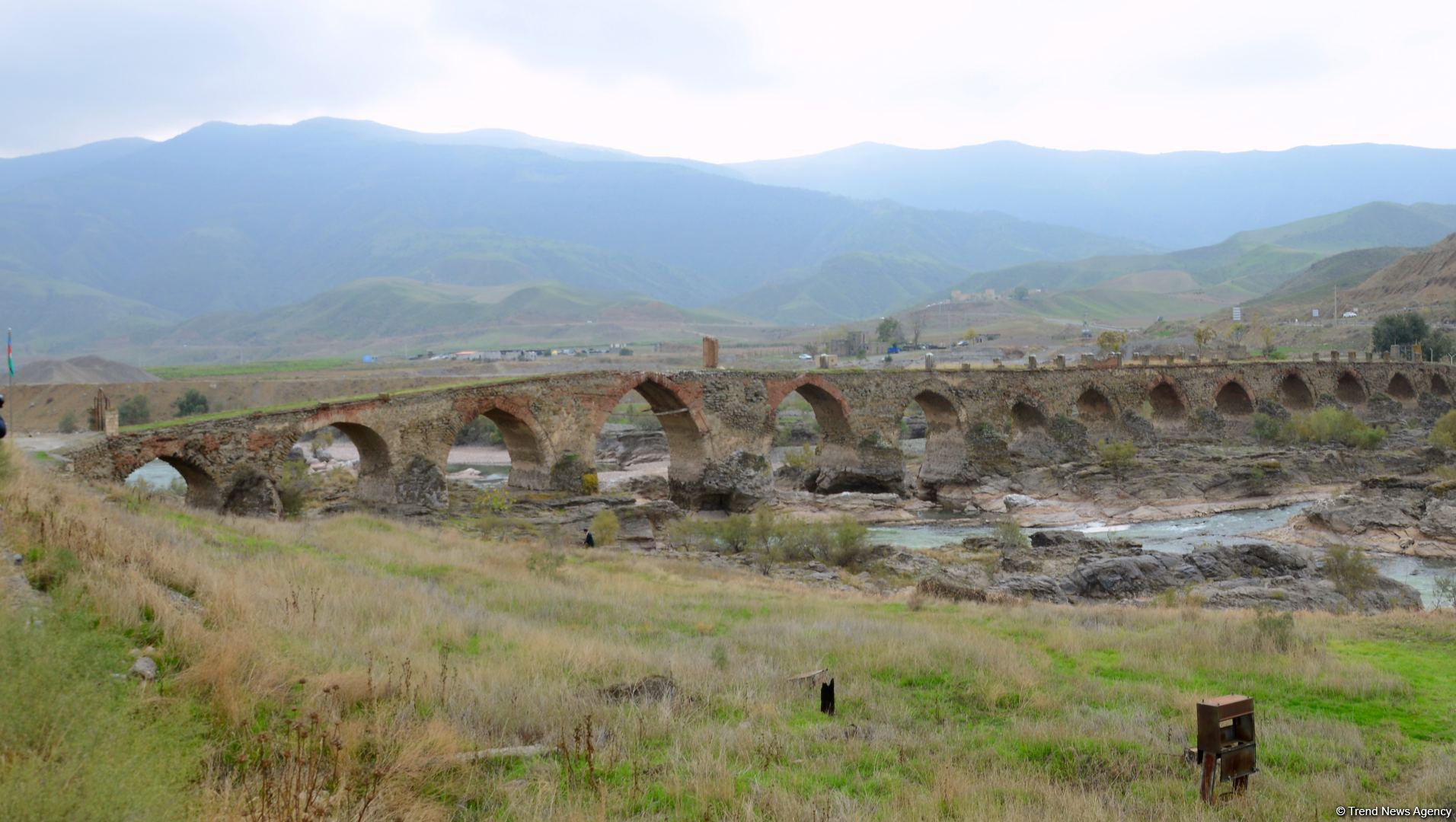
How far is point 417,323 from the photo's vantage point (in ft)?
442

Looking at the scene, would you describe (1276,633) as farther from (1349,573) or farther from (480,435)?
(480,435)

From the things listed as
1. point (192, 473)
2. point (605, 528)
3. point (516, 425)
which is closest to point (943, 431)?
point (516, 425)

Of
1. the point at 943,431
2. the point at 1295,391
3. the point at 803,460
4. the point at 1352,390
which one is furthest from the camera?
the point at 1352,390

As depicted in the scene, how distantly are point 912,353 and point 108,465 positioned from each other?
60.0m

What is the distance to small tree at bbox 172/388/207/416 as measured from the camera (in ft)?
164

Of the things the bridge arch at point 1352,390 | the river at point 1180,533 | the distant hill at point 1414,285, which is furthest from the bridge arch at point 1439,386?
the river at point 1180,533

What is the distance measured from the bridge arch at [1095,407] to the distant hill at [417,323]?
7703cm

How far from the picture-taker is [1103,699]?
24.6ft

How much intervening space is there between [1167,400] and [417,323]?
108 m

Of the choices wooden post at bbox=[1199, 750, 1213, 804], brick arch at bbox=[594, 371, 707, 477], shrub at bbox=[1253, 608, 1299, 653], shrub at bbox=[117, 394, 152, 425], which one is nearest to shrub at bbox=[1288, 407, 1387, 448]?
brick arch at bbox=[594, 371, 707, 477]

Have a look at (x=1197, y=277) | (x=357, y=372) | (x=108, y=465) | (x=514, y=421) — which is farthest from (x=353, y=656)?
(x=1197, y=277)

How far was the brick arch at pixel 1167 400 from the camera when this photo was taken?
145ft

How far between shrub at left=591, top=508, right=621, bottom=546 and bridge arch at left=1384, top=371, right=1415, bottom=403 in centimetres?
4692

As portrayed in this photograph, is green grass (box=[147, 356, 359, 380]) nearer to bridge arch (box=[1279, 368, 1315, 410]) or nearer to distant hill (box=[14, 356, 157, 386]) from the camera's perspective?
distant hill (box=[14, 356, 157, 386])
